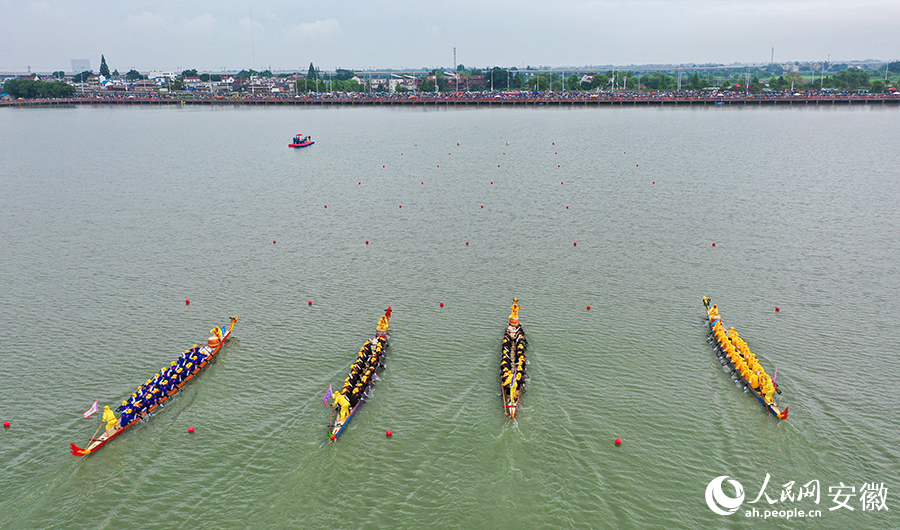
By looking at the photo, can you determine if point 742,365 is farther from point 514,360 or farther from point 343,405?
point 343,405

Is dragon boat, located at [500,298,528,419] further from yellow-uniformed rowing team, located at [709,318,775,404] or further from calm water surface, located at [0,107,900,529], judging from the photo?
yellow-uniformed rowing team, located at [709,318,775,404]

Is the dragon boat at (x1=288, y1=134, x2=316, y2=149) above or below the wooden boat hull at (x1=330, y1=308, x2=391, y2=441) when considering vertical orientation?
above

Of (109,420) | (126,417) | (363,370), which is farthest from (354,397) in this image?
(109,420)

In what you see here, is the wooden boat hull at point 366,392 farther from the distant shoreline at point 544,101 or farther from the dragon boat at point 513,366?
the distant shoreline at point 544,101

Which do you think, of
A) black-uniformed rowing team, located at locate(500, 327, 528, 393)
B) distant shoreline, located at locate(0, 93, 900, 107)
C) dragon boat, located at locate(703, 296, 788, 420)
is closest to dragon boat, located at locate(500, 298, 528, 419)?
black-uniformed rowing team, located at locate(500, 327, 528, 393)

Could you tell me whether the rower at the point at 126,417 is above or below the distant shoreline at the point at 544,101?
below

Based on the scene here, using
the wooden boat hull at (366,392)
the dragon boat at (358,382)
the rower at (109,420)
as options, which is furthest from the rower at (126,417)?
the wooden boat hull at (366,392)

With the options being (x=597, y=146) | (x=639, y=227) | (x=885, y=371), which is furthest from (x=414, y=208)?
(x=597, y=146)

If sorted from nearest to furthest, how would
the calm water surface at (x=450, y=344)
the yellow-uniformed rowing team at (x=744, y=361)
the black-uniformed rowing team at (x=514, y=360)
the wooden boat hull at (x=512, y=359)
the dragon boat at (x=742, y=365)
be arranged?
the calm water surface at (x=450, y=344) < the wooden boat hull at (x=512, y=359) < the dragon boat at (x=742, y=365) < the yellow-uniformed rowing team at (x=744, y=361) < the black-uniformed rowing team at (x=514, y=360)
